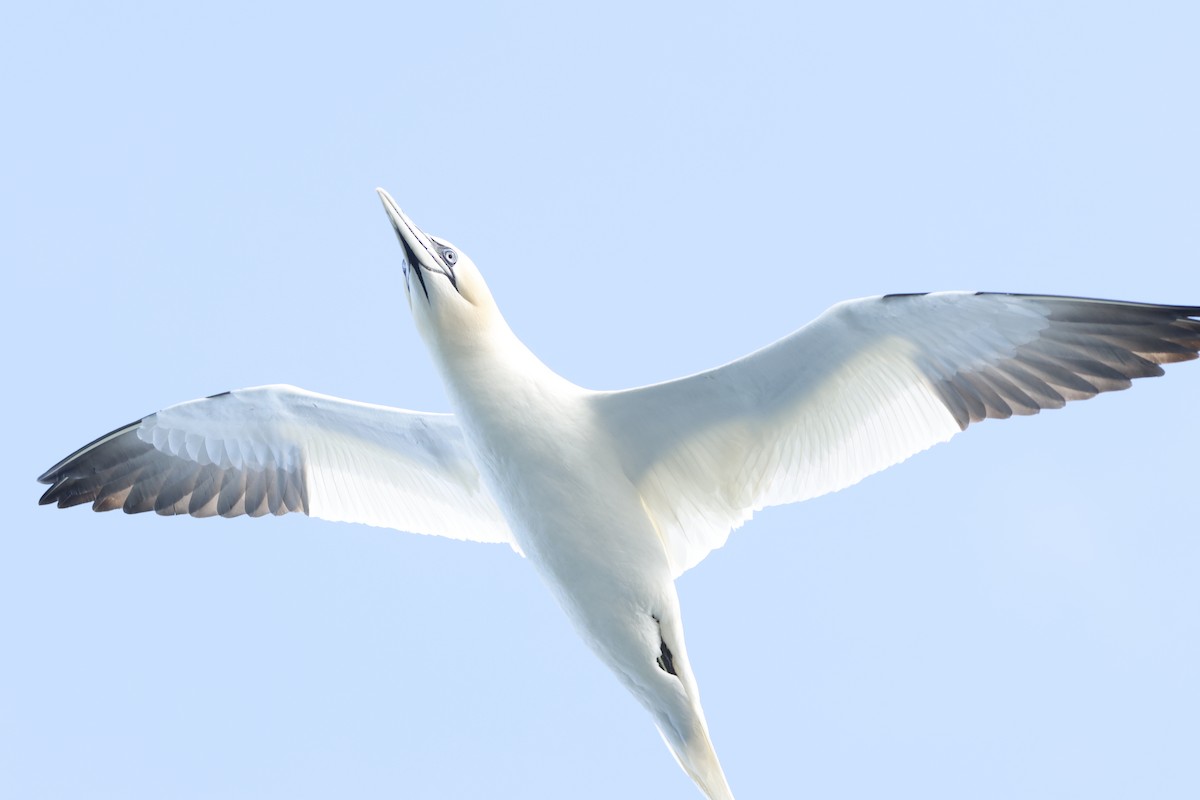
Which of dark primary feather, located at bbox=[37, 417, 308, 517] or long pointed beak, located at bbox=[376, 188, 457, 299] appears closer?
long pointed beak, located at bbox=[376, 188, 457, 299]

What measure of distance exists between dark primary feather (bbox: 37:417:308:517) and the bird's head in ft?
8.13

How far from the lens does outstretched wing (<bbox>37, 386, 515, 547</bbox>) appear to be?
12.1m

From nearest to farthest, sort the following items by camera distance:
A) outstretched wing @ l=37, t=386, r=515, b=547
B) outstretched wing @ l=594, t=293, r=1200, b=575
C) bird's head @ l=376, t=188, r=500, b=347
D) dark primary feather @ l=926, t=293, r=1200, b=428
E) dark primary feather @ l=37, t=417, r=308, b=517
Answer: dark primary feather @ l=926, t=293, r=1200, b=428 < outstretched wing @ l=594, t=293, r=1200, b=575 < bird's head @ l=376, t=188, r=500, b=347 < outstretched wing @ l=37, t=386, r=515, b=547 < dark primary feather @ l=37, t=417, r=308, b=517

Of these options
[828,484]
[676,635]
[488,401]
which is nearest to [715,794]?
[676,635]

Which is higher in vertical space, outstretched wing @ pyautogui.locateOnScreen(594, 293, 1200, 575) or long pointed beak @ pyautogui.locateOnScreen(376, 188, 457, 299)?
long pointed beak @ pyautogui.locateOnScreen(376, 188, 457, 299)

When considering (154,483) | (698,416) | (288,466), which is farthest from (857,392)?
(154,483)

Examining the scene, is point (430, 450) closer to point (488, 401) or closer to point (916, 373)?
point (488, 401)

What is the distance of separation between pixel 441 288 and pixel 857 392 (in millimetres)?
2918

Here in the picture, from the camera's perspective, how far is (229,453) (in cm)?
1248

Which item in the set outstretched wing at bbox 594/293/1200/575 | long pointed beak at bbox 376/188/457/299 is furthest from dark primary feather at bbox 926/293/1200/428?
long pointed beak at bbox 376/188/457/299

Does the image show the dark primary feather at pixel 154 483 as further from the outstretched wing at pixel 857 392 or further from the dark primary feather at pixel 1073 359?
the dark primary feather at pixel 1073 359

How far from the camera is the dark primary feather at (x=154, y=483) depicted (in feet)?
41.1

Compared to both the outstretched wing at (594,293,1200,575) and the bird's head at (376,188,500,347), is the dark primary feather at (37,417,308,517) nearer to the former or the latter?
the bird's head at (376,188,500,347)

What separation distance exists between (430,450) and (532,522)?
1915mm
